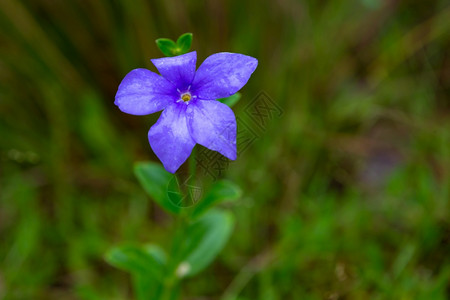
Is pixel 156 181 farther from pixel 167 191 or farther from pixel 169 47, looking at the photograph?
pixel 169 47

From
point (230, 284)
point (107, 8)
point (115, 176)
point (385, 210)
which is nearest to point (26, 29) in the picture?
point (107, 8)

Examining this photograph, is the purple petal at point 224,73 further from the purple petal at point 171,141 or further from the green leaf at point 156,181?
the green leaf at point 156,181

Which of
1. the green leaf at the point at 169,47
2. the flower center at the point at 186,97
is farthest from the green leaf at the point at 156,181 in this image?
the green leaf at the point at 169,47

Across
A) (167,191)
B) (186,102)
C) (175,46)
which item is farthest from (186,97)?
(167,191)

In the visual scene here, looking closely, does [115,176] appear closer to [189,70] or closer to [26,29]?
[26,29]

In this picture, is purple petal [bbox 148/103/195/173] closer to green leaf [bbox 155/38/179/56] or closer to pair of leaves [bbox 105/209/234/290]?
green leaf [bbox 155/38/179/56]

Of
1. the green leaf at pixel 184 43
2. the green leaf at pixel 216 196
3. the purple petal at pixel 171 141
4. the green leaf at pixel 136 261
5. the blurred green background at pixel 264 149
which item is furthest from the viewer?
the blurred green background at pixel 264 149

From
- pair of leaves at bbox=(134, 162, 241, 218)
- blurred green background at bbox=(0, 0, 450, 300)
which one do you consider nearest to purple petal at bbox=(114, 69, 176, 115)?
pair of leaves at bbox=(134, 162, 241, 218)
